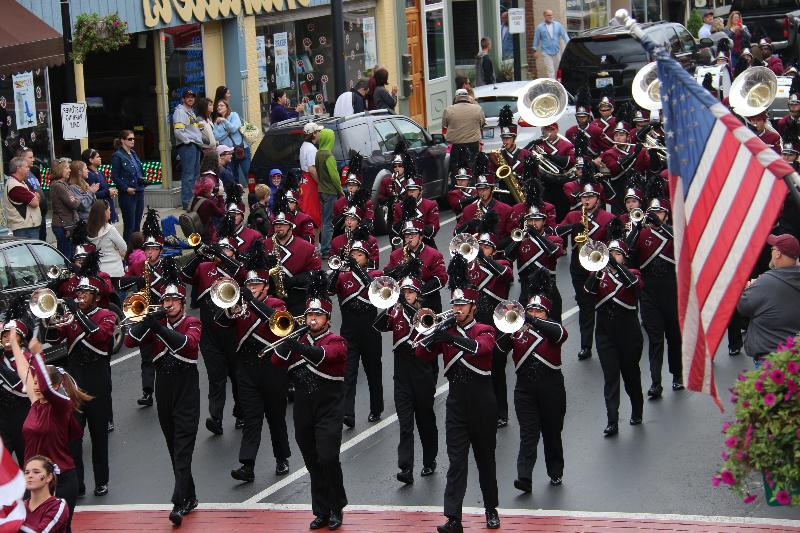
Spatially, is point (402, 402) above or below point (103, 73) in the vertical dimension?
below

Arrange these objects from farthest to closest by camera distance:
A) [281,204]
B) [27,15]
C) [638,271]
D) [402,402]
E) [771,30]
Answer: [771,30], [27,15], [281,204], [638,271], [402,402]

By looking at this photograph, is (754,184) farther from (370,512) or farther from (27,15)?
(27,15)

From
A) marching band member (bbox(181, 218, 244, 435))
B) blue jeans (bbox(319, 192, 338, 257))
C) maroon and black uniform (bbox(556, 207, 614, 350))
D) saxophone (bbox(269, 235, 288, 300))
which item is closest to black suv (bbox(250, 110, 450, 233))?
blue jeans (bbox(319, 192, 338, 257))

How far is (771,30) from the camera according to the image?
108 feet

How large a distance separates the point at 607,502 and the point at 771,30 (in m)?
23.5

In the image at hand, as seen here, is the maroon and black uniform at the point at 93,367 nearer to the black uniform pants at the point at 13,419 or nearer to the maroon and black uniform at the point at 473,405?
the black uniform pants at the point at 13,419

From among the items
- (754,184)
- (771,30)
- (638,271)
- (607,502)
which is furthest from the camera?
(771,30)

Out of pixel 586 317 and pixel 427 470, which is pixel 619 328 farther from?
pixel 427 470

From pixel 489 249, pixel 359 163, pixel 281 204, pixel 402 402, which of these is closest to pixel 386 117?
pixel 359 163

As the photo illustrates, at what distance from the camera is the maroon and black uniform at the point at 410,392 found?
12.1 meters

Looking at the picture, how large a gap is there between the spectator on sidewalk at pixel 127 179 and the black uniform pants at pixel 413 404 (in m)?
8.42

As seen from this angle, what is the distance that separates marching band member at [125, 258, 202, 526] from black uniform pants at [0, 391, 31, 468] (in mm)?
976

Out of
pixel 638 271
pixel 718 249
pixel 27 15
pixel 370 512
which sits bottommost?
pixel 370 512

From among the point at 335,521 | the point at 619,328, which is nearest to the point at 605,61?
the point at 619,328
